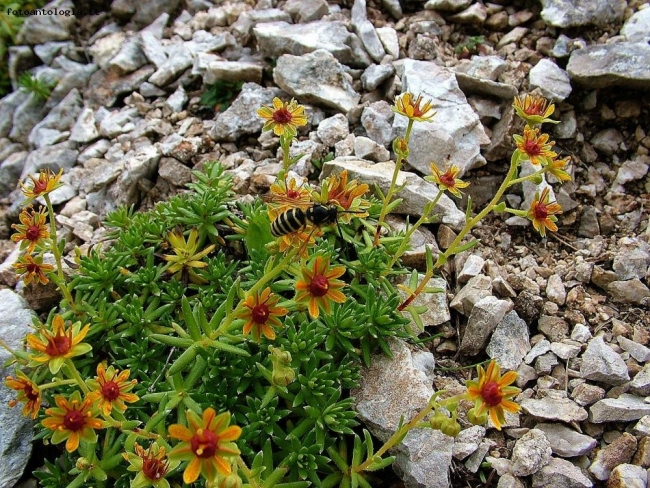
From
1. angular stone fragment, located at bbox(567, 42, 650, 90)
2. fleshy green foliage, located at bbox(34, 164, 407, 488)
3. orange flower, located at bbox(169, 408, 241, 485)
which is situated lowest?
fleshy green foliage, located at bbox(34, 164, 407, 488)

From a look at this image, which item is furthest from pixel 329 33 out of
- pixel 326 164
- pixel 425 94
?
pixel 326 164

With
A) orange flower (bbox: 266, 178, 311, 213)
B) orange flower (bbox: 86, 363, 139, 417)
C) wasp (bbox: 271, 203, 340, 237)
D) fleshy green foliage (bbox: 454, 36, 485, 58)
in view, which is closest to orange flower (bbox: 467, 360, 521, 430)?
wasp (bbox: 271, 203, 340, 237)

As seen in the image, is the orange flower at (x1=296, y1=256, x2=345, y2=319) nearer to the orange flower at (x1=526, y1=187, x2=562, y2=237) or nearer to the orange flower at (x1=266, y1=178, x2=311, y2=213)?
the orange flower at (x1=266, y1=178, x2=311, y2=213)

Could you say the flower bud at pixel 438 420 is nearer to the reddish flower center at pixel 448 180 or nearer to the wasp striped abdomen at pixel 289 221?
the wasp striped abdomen at pixel 289 221

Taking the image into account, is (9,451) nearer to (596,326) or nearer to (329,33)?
(596,326)

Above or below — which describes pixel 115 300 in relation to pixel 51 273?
below

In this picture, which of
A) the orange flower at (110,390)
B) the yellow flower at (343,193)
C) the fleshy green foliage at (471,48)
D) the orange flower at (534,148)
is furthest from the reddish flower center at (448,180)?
the fleshy green foliage at (471,48)
